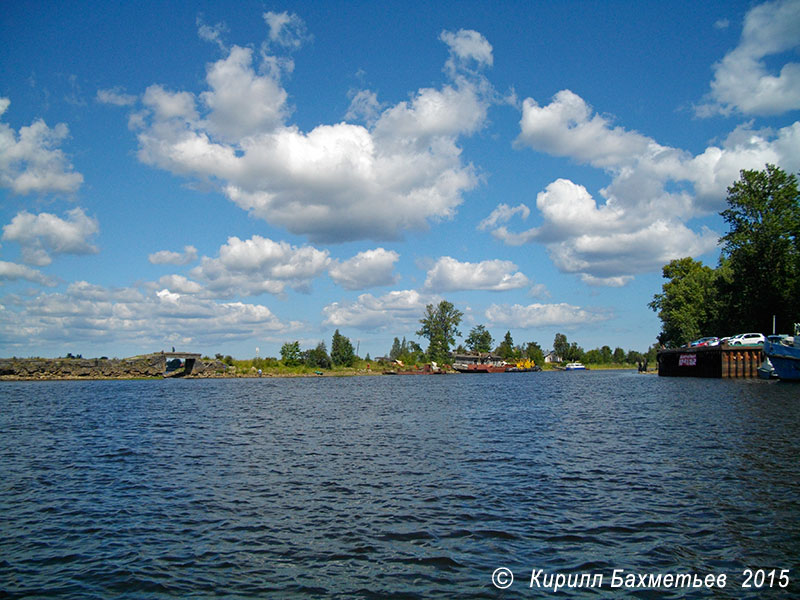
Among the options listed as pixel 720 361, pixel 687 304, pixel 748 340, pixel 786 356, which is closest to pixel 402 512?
pixel 786 356

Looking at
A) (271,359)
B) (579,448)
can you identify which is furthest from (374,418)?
(271,359)

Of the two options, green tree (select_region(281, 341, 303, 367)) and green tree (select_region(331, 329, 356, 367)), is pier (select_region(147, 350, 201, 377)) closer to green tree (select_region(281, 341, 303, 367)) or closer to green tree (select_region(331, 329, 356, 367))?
green tree (select_region(281, 341, 303, 367))

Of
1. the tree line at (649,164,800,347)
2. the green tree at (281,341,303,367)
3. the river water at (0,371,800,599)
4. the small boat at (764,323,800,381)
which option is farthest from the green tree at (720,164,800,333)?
the green tree at (281,341,303,367)

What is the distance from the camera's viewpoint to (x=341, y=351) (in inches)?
7032

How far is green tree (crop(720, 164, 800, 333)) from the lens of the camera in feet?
247

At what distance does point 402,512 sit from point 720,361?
8243 cm

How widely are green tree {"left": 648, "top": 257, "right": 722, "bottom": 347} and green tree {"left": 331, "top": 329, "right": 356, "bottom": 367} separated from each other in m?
97.0

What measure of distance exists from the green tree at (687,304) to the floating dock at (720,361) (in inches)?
586

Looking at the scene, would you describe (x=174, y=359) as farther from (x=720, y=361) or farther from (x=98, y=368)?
→ (x=720, y=361)

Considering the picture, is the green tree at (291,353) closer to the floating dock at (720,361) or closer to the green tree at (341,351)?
the green tree at (341,351)

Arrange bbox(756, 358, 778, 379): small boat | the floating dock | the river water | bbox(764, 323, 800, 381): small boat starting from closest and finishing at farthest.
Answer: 1. the river water
2. bbox(764, 323, 800, 381): small boat
3. bbox(756, 358, 778, 379): small boat
4. the floating dock

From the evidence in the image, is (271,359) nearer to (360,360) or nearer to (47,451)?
(360,360)

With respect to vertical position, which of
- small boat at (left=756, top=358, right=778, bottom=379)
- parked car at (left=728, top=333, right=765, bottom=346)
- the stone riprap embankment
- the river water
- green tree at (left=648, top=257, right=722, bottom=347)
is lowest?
the stone riprap embankment

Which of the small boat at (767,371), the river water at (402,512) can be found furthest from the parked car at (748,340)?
the river water at (402,512)
